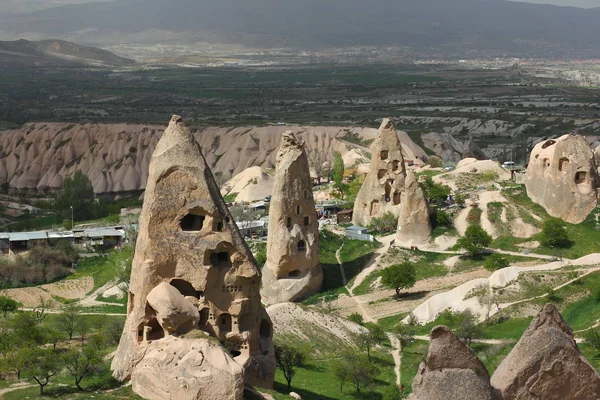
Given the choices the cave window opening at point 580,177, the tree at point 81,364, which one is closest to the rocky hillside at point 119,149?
the cave window opening at point 580,177

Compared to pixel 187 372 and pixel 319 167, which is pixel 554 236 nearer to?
pixel 187 372

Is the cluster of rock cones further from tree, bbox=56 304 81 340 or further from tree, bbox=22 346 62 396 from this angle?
tree, bbox=56 304 81 340

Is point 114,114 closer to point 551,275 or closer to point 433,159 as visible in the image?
point 433,159

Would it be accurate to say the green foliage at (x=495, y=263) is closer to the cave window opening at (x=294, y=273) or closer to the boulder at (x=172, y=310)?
the cave window opening at (x=294, y=273)

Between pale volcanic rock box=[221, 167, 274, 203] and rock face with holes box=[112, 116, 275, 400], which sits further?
pale volcanic rock box=[221, 167, 274, 203]

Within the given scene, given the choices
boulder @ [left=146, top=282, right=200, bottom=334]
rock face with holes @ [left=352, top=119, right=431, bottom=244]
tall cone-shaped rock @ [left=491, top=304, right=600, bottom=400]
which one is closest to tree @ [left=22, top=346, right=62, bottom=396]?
boulder @ [left=146, top=282, right=200, bottom=334]

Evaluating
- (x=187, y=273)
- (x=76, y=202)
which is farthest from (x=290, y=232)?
(x=76, y=202)
